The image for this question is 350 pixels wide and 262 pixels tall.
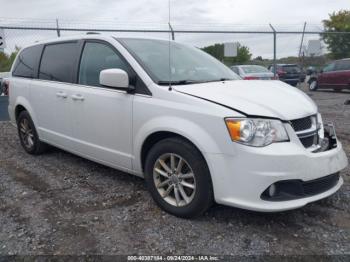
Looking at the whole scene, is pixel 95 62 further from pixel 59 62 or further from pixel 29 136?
pixel 29 136

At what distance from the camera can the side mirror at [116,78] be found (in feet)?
11.5

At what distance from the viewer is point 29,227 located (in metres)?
3.24

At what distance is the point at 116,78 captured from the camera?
352 centimetres

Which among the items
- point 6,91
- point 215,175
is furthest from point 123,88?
point 6,91

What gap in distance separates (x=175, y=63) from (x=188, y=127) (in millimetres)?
1094

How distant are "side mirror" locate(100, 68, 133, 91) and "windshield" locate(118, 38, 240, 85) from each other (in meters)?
0.24

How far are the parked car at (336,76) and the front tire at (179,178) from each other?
14.6 metres

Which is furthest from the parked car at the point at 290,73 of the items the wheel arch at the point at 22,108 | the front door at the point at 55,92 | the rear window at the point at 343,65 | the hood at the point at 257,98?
the hood at the point at 257,98

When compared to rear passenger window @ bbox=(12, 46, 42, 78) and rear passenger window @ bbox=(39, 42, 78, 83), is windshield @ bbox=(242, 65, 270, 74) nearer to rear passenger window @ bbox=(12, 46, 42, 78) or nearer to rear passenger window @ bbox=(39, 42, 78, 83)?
rear passenger window @ bbox=(12, 46, 42, 78)

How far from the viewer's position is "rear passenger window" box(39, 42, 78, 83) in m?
4.48

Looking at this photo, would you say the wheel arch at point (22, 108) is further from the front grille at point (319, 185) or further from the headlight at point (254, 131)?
the front grille at point (319, 185)

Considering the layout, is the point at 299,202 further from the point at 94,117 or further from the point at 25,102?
the point at 25,102

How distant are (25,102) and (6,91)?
83 centimetres

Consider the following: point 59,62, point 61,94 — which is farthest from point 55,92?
point 59,62
